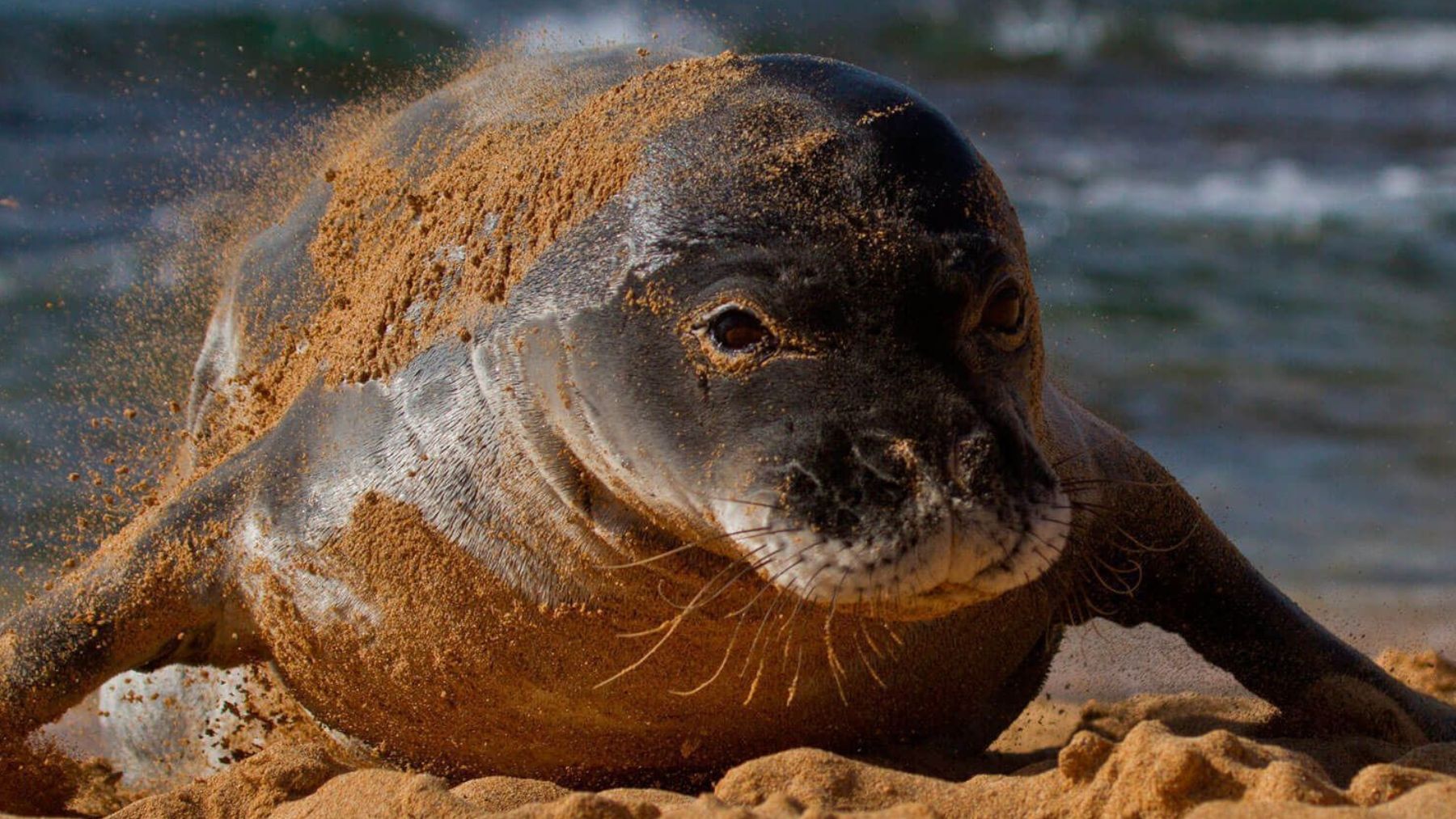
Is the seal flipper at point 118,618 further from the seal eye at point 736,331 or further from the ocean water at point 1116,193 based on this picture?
the ocean water at point 1116,193

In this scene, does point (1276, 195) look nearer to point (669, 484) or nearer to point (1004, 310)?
point (1004, 310)

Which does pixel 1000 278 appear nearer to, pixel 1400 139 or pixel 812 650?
pixel 812 650

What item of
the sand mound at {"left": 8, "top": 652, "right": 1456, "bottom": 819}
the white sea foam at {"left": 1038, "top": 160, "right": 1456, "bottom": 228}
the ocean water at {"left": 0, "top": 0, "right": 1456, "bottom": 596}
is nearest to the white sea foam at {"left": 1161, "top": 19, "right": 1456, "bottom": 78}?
the ocean water at {"left": 0, "top": 0, "right": 1456, "bottom": 596}

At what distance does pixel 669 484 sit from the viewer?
327 cm

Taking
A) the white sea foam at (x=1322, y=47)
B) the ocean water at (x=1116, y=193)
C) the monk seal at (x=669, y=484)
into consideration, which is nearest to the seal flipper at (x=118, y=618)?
the monk seal at (x=669, y=484)

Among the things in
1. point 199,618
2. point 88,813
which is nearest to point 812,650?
point 199,618

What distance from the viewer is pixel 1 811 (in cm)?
415

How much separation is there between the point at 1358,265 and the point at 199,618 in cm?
980

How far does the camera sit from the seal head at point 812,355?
9.64 ft

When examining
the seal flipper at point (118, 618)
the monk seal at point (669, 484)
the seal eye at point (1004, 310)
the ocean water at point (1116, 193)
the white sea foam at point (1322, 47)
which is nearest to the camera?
the monk seal at point (669, 484)

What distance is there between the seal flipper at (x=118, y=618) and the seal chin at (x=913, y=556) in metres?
1.69

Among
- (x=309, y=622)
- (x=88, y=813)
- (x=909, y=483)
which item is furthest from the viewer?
(x=88, y=813)

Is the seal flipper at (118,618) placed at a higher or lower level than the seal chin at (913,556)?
higher

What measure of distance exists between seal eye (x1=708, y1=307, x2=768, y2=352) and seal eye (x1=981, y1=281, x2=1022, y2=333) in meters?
0.47
